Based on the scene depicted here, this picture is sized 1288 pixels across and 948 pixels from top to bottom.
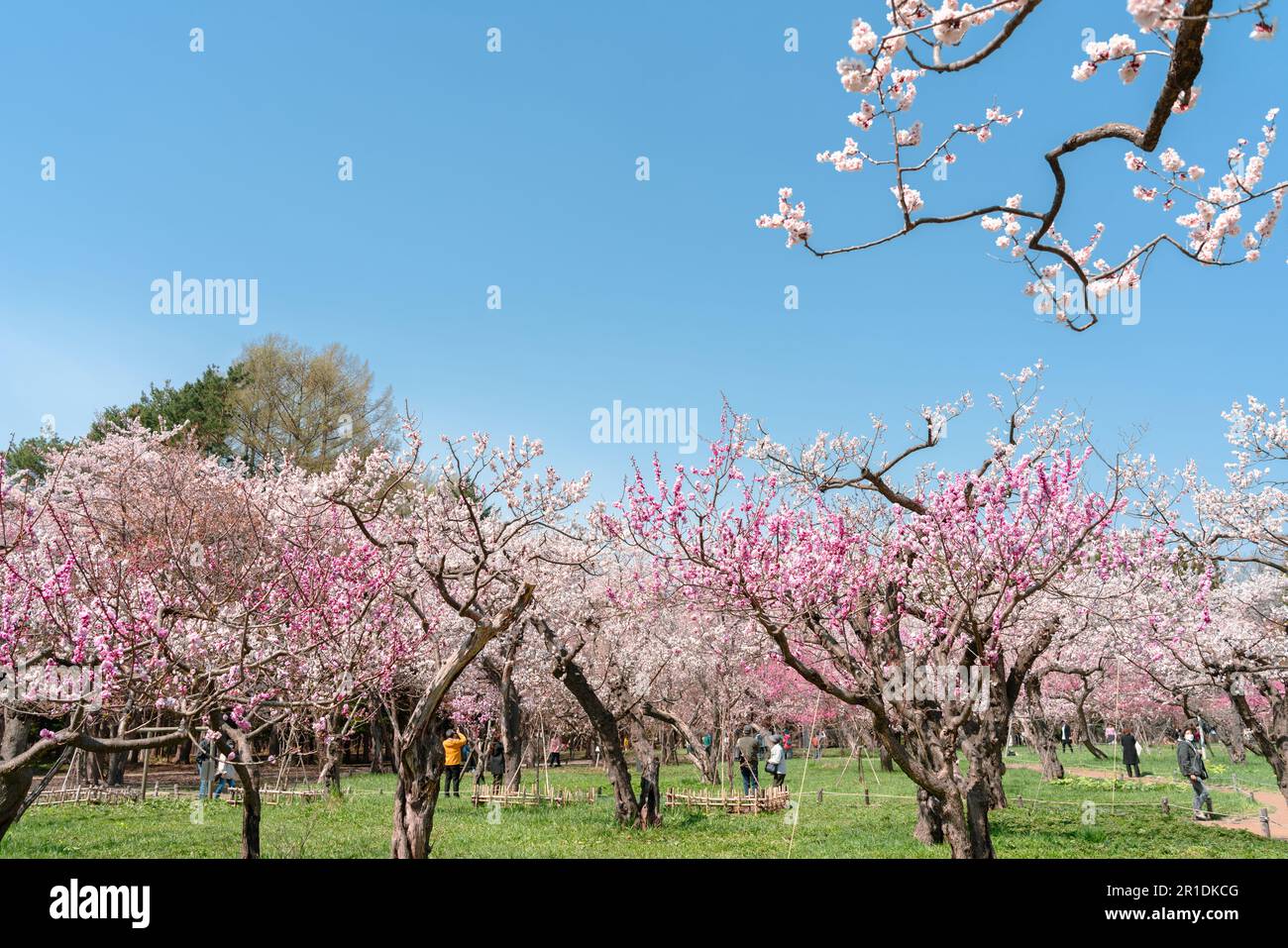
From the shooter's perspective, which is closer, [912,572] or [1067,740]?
[912,572]

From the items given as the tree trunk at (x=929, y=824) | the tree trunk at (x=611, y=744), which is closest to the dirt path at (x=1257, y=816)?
the tree trunk at (x=929, y=824)

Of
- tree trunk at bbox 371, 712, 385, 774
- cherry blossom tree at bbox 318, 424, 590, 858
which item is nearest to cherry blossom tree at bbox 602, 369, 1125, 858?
cherry blossom tree at bbox 318, 424, 590, 858

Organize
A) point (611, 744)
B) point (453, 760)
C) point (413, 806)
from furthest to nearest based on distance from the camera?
point (453, 760) < point (611, 744) < point (413, 806)

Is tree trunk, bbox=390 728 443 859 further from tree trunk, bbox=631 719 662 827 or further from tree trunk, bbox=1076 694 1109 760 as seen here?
tree trunk, bbox=1076 694 1109 760

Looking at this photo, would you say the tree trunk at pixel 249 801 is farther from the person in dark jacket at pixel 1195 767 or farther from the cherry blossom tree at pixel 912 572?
the person in dark jacket at pixel 1195 767

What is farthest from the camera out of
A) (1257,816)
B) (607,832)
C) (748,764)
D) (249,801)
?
(748,764)

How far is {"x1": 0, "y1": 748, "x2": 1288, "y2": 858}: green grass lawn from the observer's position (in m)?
12.5

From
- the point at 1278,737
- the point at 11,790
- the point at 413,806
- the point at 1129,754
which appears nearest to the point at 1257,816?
the point at 1278,737

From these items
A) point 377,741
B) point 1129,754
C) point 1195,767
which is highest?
point 1195,767

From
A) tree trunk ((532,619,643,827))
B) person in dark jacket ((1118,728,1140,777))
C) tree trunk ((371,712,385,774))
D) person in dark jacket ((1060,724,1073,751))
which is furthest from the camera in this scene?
person in dark jacket ((1060,724,1073,751))

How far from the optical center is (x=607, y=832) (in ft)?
47.2

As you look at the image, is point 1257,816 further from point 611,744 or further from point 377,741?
point 377,741

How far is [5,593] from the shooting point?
291 inches
